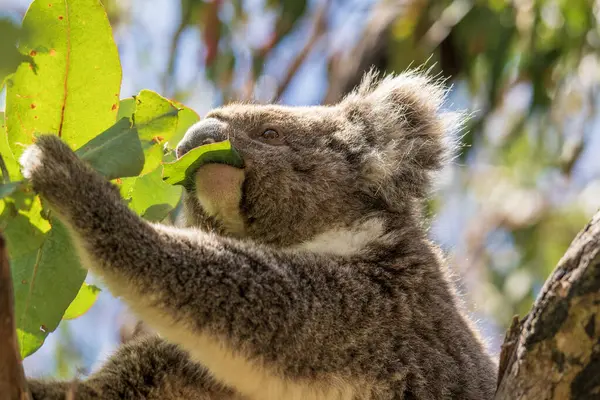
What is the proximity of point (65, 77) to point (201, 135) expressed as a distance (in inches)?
26.1

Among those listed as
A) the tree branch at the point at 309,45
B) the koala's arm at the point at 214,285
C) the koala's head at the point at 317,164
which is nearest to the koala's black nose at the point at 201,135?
A: the koala's head at the point at 317,164

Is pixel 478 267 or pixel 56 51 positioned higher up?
pixel 478 267

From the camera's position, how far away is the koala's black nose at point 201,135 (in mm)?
2979

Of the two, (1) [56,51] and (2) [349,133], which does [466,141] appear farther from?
(1) [56,51]

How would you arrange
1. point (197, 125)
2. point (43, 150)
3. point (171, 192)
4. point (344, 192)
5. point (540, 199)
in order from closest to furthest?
point (43, 150) < point (171, 192) < point (197, 125) < point (344, 192) < point (540, 199)

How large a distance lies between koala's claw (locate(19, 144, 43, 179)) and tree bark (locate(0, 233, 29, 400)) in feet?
2.18

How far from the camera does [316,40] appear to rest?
758cm

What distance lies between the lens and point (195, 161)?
9.16 ft

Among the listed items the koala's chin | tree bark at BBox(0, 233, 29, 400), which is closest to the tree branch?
the koala's chin

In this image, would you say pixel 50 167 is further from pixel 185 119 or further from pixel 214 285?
pixel 185 119

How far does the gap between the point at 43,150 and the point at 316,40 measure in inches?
214

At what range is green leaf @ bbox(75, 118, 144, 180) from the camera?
2289 mm

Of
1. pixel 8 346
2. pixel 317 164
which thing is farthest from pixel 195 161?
pixel 8 346

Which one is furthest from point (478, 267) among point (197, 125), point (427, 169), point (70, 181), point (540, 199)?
point (70, 181)
